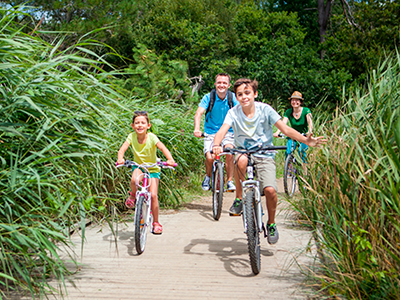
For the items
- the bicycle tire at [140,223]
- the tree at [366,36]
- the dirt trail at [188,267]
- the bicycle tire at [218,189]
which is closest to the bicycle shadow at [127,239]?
the dirt trail at [188,267]

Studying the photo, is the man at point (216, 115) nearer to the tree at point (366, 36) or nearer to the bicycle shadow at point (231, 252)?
the bicycle shadow at point (231, 252)

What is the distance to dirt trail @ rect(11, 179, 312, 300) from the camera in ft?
13.8

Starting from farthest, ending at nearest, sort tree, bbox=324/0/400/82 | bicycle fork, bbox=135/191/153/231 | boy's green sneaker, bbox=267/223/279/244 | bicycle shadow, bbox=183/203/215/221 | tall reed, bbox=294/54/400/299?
tree, bbox=324/0/400/82
bicycle shadow, bbox=183/203/215/221
bicycle fork, bbox=135/191/153/231
boy's green sneaker, bbox=267/223/279/244
tall reed, bbox=294/54/400/299

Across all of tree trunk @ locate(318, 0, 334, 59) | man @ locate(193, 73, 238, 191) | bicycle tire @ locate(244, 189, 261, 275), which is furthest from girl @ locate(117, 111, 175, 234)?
tree trunk @ locate(318, 0, 334, 59)

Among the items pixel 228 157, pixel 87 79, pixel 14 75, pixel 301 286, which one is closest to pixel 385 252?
pixel 301 286

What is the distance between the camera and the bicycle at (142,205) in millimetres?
5398

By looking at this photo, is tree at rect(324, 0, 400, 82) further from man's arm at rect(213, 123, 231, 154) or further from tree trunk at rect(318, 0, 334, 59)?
man's arm at rect(213, 123, 231, 154)

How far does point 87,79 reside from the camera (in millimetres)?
4266

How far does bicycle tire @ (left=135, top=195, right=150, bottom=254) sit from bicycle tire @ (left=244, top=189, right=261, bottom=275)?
1294mm

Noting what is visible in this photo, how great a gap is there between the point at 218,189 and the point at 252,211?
9.11 ft

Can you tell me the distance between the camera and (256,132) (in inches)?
216

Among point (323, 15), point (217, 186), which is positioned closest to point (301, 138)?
point (217, 186)

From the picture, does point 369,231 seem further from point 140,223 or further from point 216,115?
point 216,115

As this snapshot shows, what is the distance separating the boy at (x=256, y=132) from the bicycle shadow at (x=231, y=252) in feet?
1.39
